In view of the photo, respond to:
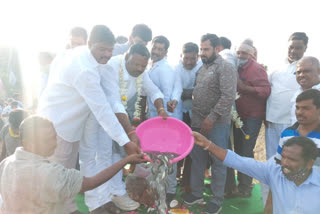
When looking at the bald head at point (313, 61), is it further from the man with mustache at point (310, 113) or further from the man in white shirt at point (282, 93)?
the man in white shirt at point (282, 93)

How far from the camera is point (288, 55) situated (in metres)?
3.66

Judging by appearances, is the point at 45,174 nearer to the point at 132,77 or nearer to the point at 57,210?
the point at 57,210

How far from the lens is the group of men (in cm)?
223

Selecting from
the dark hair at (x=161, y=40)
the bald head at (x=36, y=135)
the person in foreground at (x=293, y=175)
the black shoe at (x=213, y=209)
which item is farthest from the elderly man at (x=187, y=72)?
the bald head at (x=36, y=135)

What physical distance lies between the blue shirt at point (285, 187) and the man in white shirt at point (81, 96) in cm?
100

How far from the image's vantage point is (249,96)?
3936 millimetres

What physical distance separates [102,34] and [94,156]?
4.55ft

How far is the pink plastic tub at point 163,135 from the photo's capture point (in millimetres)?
3320

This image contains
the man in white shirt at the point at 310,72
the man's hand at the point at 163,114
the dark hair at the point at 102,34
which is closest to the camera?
the dark hair at the point at 102,34

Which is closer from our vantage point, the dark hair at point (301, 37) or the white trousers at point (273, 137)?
the dark hair at point (301, 37)

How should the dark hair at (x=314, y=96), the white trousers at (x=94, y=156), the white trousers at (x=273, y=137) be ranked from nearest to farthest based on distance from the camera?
the dark hair at (x=314, y=96), the white trousers at (x=94, y=156), the white trousers at (x=273, y=137)

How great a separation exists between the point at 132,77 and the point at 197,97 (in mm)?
Answer: 867

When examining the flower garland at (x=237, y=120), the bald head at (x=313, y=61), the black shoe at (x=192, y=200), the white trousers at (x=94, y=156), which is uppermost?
the bald head at (x=313, y=61)

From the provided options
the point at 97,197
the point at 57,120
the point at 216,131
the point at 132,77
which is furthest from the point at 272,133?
the point at 57,120
